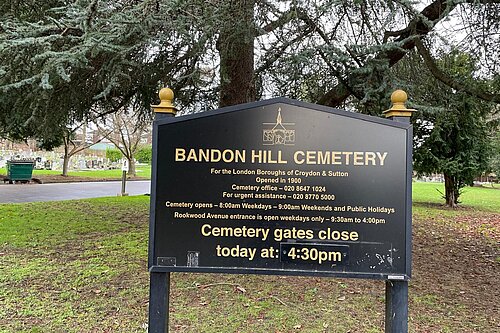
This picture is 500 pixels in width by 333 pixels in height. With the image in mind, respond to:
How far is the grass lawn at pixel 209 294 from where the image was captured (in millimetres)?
3814

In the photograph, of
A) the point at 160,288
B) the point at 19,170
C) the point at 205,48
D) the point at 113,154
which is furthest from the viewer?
the point at 113,154

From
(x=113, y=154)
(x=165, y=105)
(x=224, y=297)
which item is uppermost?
(x=113, y=154)

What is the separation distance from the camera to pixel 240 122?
2.50m

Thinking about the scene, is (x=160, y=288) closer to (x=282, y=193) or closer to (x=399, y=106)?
(x=282, y=193)

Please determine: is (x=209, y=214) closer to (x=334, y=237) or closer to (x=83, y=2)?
(x=334, y=237)

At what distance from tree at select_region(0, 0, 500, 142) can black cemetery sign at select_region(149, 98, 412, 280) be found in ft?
4.83

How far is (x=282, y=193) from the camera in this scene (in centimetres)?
244

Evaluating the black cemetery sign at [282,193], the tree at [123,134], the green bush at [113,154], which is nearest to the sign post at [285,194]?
the black cemetery sign at [282,193]

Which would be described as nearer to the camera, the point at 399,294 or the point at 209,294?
the point at 399,294

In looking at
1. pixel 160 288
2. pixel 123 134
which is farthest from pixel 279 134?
pixel 123 134

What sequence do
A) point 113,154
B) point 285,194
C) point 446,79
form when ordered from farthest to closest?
point 113,154
point 446,79
point 285,194

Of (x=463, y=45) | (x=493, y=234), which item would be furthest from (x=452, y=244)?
(x=463, y=45)

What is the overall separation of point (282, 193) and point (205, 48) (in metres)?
2.59

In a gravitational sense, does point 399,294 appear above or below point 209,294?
above
